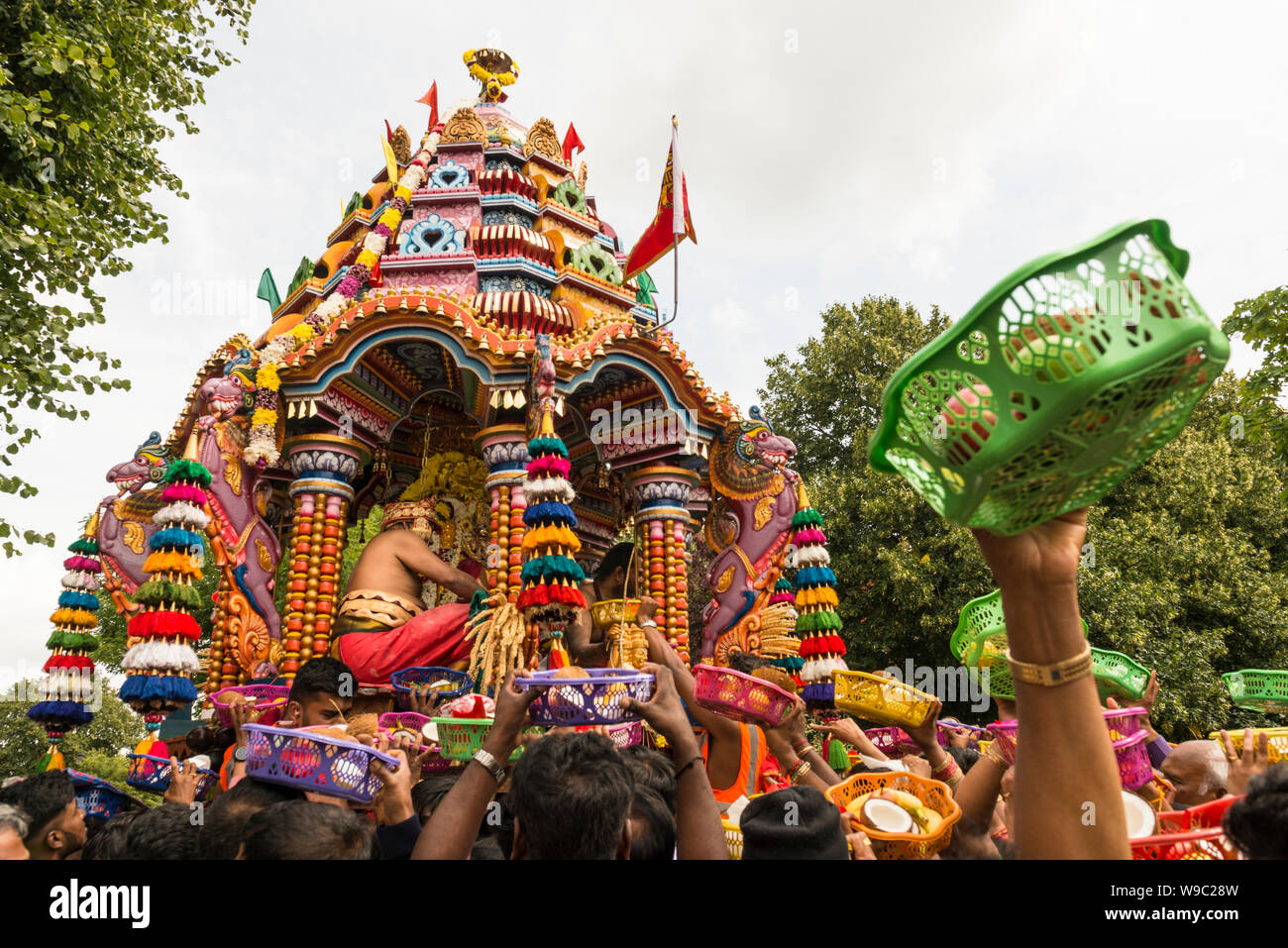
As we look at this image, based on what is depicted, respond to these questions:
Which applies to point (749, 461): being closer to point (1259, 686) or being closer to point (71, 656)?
point (1259, 686)

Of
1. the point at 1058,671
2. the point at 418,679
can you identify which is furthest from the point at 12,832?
the point at 418,679

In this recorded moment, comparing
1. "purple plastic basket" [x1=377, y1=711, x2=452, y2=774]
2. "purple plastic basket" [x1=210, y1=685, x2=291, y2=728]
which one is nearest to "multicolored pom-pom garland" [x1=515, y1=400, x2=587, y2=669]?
"purple plastic basket" [x1=377, y1=711, x2=452, y2=774]

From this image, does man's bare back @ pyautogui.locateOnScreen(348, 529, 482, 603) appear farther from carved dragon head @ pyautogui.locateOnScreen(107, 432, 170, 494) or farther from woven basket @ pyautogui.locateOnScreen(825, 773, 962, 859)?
woven basket @ pyautogui.locateOnScreen(825, 773, 962, 859)

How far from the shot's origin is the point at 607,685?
3.27 meters

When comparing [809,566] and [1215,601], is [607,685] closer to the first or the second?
[809,566]

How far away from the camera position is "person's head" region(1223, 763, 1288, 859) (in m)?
1.46

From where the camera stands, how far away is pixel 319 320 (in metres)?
9.57

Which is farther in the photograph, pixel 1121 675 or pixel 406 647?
pixel 406 647

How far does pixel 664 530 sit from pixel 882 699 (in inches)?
237

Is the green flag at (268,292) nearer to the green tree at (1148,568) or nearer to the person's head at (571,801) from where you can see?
the green tree at (1148,568)
